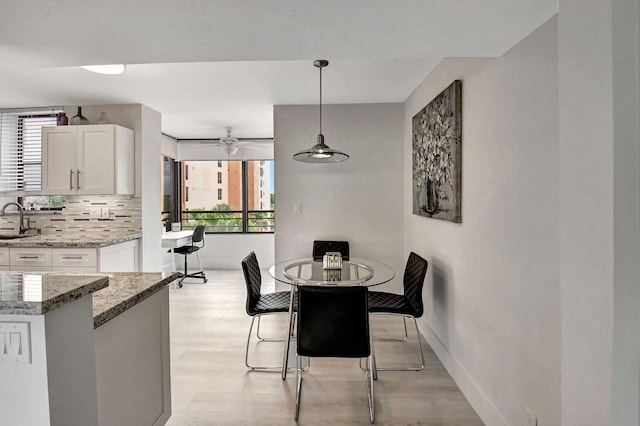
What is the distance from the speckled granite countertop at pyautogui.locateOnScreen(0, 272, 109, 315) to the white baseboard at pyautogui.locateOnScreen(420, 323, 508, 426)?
2012mm

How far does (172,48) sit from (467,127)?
1.78m

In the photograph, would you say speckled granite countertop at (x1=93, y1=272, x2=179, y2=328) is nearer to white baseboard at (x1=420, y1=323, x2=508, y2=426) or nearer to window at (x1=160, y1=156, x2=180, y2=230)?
white baseboard at (x1=420, y1=323, x2=508, y2=426)

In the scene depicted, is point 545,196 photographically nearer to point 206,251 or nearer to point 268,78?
point 268,78

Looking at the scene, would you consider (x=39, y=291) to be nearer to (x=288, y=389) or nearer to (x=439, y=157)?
(x=288, y=389)

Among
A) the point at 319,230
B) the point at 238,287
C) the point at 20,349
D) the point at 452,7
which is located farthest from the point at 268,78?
A: the point at 238,287

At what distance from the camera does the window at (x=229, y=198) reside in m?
6.60

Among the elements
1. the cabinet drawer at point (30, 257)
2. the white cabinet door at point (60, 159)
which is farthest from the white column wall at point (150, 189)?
the cabinet drawer at point (30, 257)

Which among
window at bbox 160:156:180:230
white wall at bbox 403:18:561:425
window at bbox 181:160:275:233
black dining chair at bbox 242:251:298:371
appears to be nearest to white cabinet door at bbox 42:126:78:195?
black dining chair at bbox 242:251:298:371

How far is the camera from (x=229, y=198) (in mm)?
6660

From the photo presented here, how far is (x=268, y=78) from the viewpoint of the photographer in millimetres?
3123

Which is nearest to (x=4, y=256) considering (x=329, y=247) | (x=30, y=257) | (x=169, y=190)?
(x=30, y=257)

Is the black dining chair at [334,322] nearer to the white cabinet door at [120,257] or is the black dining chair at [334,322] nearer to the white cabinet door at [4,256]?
the white cabinet door at [120,257]

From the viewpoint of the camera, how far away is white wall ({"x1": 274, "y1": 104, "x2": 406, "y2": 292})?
3.97 meters

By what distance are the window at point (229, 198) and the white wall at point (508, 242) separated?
4437 mm
